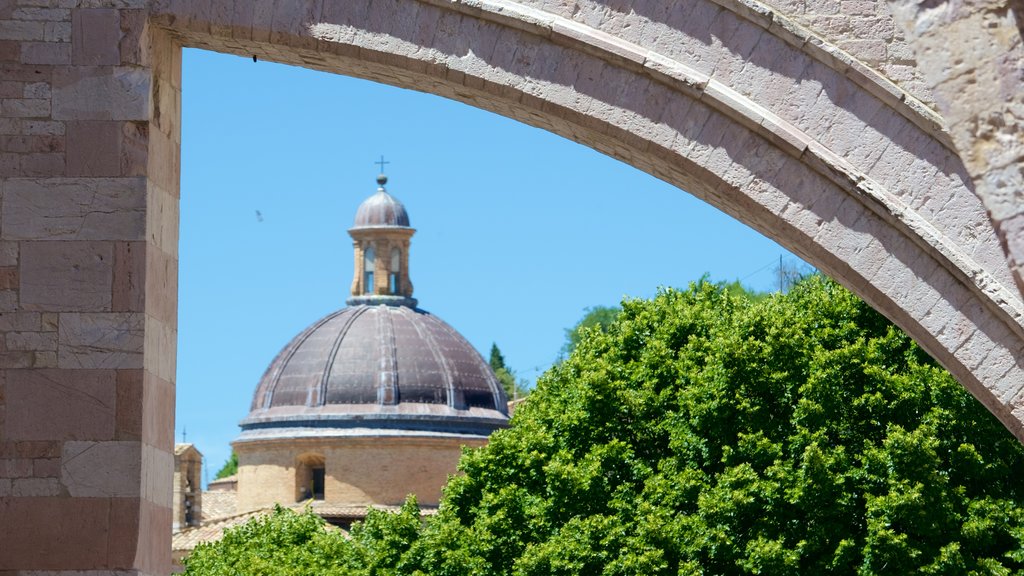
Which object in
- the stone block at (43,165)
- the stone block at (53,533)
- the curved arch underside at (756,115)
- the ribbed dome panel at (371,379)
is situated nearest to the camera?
the curved arch underside at (756,115)

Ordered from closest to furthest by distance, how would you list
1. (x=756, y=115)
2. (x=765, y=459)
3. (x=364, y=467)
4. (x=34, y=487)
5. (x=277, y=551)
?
(x=756, y=115) → (x=34, y=487) → (x=765, y=459) → (x=277, y=551) → (x=364, y=467)

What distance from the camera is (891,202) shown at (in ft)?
21.7

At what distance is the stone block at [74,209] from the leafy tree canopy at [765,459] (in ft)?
48.1

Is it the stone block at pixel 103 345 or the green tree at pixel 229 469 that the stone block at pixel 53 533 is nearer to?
the stone block at pixel 103 345

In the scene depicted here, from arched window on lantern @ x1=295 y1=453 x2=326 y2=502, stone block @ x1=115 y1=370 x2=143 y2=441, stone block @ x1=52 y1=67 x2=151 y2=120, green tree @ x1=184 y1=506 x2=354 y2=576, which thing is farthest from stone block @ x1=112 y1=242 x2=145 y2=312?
arched window on lantern @ x1=295 y1=453 x2=326 y2=502

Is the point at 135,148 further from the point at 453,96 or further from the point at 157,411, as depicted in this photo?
the point at 453,96

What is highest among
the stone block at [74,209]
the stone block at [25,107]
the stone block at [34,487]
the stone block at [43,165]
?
the stone block at [25,107]

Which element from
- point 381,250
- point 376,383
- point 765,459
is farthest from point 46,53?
point 381,250

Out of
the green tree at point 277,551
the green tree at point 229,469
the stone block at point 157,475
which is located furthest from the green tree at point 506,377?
the stone block at point 157,475

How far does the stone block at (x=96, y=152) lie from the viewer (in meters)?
6.98

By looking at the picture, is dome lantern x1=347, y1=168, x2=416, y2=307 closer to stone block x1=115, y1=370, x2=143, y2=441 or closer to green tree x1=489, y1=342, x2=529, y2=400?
green tree x1=489, y1=342, x2=529, y2=400

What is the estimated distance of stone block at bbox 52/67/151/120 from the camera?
23.0 feet

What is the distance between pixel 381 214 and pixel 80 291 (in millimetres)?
57445

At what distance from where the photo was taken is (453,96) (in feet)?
23.6
